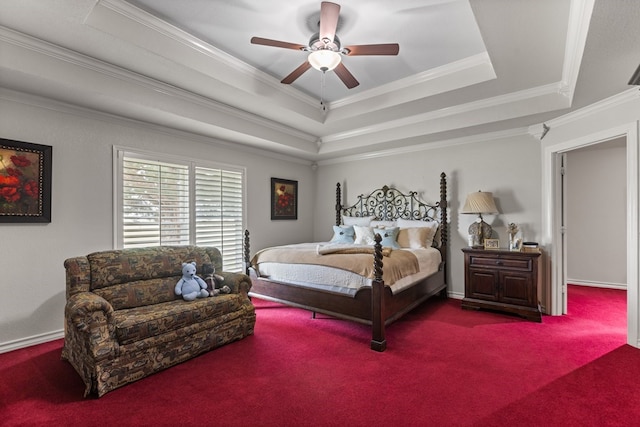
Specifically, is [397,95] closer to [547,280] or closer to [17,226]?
[547,280]

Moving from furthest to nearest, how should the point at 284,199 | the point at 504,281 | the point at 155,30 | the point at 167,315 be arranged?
the point at 284,199
the point at 504,281
the point at 155,30
the point at 167,315

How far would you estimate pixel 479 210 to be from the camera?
431cm

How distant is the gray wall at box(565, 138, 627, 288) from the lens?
544 cm

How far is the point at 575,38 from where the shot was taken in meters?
2.52

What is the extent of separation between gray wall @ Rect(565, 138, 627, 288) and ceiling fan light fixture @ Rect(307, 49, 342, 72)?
16.0ft

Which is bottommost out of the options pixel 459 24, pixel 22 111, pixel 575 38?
pixel 22 111

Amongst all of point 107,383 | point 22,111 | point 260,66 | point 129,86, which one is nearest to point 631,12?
point 260,66


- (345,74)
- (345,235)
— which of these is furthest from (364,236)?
(345,74)

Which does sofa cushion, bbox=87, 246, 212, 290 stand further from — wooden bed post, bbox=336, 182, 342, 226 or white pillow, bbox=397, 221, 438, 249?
wooden bed post, bbox=336, 182, 342, 226

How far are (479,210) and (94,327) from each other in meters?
4.43

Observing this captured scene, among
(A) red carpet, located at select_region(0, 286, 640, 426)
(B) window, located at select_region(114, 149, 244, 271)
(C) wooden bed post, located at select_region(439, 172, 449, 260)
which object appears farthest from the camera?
(C) wooden bed post, located at select_region(439, 172, 449, 260)

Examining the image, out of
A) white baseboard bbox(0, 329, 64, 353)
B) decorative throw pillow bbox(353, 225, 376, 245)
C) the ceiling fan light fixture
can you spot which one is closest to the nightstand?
decorative throw pillow bbox(353, 225, 376, 245)

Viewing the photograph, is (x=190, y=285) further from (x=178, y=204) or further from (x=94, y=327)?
(x=178, y=204)

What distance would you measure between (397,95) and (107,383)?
418cm
